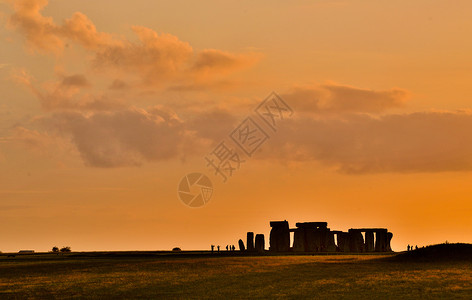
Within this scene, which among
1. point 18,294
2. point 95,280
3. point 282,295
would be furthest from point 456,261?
point 18,294

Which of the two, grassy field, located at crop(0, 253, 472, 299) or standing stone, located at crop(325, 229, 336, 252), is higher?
standing stone, located at crop(325, 229, 336, 252)

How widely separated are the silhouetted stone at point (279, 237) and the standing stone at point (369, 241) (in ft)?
41.3

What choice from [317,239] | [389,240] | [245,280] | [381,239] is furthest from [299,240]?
[245,280]

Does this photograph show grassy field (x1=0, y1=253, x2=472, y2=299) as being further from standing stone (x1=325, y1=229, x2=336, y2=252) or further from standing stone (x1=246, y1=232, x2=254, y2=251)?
standing stone (x1=246, y1=232, x2=254, y2=251)

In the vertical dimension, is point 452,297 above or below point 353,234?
below

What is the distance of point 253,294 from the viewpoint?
1481 inches

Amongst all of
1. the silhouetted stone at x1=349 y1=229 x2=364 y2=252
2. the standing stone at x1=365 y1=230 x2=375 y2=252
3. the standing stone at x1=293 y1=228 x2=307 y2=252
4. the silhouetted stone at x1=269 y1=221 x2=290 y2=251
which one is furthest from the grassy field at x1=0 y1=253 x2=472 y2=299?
the standing stone at x1=365 y1=230 x2=375 y2=252

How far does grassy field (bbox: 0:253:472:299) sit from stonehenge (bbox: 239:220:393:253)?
40554 millimetres

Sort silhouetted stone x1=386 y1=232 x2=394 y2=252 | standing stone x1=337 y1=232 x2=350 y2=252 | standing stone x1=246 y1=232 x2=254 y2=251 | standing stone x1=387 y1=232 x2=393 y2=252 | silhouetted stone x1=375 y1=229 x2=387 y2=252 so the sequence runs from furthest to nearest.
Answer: standing stone x1=387 y1=232 x2=393 y2=252, silhouetted stone x1=386 y1=232 x2=394 y2=252, silhouetted stone x1=375 y1=229 x2=387 y2=252, standing stone x1=337 y1=232 x2=350 y2=252, standing stone x1=246 y1=232 x2=254 y2=251

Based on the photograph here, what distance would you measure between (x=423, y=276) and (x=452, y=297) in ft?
31.3

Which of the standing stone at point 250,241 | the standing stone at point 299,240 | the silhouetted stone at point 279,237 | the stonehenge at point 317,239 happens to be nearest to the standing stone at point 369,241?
the stonehenge at point 317,239

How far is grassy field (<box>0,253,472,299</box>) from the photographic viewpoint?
38.2 m

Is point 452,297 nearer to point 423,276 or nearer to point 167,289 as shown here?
point 423,276

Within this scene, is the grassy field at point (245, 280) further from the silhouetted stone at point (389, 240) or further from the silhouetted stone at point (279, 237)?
the silhouetted stone at point (389, 240)
